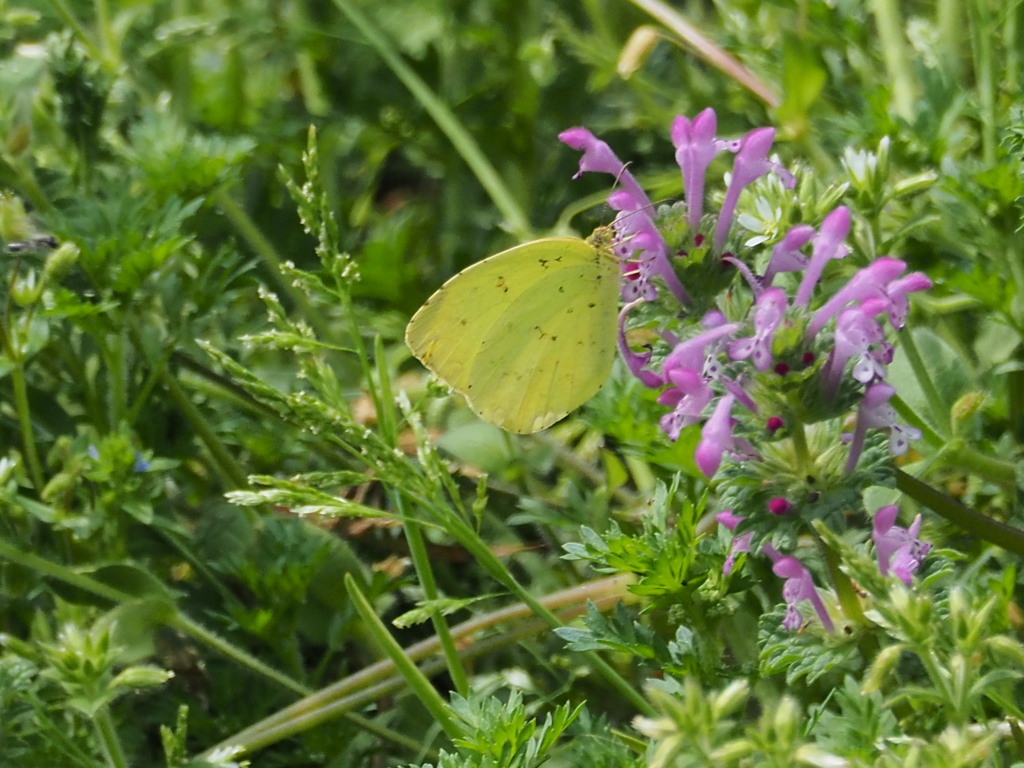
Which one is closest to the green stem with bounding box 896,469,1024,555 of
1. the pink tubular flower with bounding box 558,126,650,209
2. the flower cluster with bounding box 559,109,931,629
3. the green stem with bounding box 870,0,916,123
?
the flower cluster with bounding box 559,109,931,629

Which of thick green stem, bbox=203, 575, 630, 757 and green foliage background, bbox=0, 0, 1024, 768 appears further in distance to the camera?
thick green stem, bbox=203, 575, 630, 757

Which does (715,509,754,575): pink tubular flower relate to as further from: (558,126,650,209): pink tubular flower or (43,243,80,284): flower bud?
(43,243,80,284): flower bud

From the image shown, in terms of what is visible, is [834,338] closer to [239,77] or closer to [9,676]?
[9,676]

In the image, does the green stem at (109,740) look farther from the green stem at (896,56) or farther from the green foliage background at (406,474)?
the green stem at (896,56)

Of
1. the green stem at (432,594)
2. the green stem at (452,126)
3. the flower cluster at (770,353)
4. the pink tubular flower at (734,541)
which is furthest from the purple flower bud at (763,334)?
the green stem at (452,126)

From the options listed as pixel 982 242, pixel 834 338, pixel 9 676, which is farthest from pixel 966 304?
pixel 9 676

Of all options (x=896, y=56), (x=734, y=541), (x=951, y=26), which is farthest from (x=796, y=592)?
(x=951, y=26)

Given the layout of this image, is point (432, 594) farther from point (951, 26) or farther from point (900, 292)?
point (951, 26)
